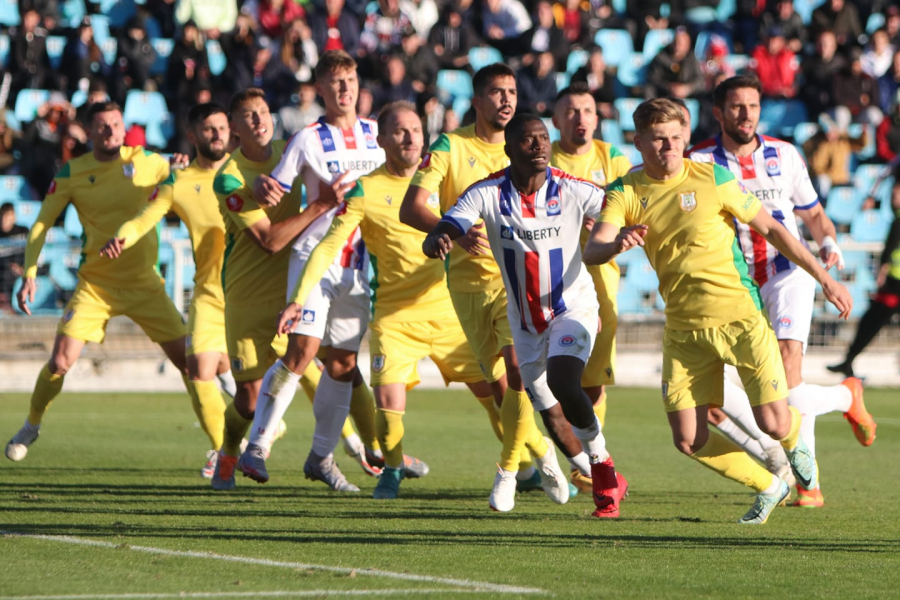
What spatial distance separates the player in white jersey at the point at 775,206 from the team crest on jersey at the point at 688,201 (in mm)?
1053

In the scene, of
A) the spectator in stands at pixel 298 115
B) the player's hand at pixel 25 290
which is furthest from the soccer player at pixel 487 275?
the spectator in stands at pixel 298 115

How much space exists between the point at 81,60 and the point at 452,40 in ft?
18.4

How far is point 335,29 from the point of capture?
20.0m

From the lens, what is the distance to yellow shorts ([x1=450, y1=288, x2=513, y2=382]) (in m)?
7.68

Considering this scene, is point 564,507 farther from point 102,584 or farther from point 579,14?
point 579,14

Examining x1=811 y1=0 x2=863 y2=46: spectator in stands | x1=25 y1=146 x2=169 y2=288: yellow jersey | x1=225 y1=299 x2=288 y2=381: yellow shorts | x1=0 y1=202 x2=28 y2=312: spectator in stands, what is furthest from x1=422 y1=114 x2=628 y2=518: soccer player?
x1=811 y1=0 x2=863 y2=46: spectator in stands

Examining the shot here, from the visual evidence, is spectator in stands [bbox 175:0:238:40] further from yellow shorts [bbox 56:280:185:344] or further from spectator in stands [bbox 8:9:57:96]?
yellow shorts [bbox 56:280:185:344]

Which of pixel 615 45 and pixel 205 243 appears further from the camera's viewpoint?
pixel 615 45

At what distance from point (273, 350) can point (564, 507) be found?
231 centimetres

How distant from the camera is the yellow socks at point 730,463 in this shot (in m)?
7.00

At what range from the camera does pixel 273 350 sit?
8.86 m

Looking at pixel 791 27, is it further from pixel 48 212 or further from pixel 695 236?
pixel 695 236

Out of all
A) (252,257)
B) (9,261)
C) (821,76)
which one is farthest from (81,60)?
(821,76)

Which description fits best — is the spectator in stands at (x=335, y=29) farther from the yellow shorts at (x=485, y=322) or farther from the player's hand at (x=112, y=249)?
the yellow shorts at (x=485, y=322)
